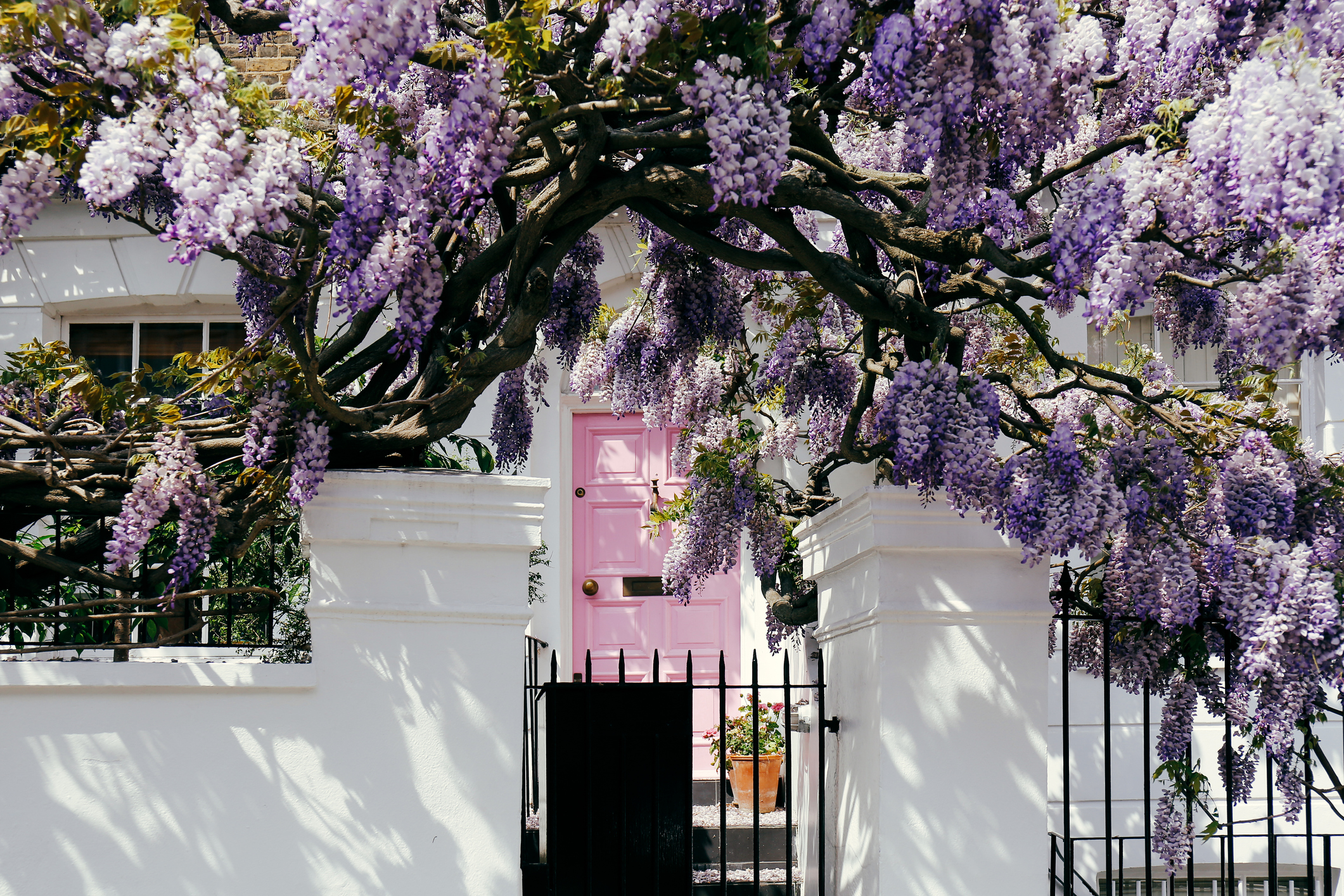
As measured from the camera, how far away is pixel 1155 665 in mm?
3717

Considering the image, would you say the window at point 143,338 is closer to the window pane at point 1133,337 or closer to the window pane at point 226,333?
the window pane at point 226,333

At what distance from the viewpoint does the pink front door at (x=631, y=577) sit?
7.91 m

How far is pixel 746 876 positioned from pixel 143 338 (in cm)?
564

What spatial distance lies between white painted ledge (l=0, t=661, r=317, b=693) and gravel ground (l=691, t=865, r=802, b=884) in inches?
95.9

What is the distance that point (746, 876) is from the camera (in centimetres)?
529

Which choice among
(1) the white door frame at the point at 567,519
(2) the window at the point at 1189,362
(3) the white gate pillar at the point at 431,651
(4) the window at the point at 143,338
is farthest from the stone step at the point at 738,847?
(4) the window at the point at 143,338

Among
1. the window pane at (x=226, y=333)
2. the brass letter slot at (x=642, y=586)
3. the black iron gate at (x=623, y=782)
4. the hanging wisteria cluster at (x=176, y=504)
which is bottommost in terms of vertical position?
the black iron gate at (x=623, y=782)

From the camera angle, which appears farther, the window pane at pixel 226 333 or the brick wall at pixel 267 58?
the window pane at pixel 226 333

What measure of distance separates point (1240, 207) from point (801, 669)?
4.97m

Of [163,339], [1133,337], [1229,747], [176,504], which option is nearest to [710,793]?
[1229,747]

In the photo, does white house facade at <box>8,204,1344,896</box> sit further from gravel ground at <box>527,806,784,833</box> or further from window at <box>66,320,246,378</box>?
gravel ground at <box>527,806,784,833</box>

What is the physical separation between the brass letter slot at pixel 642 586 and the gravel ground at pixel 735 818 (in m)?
1.73

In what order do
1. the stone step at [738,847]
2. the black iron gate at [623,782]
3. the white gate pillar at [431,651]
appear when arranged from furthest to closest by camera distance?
the stone step at [738,847] → the black iron gate at [623,782] → the white gate pillar at [431,651]

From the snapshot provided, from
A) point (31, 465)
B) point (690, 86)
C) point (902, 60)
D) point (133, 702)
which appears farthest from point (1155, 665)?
point (31, 465)
